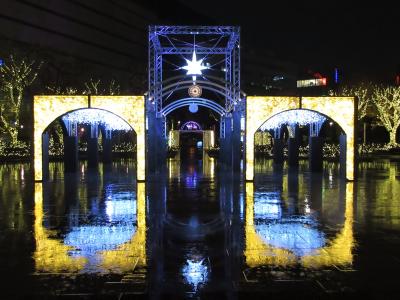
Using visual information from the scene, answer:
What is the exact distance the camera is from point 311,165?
104ft

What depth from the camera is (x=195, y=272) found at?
7.81 meters

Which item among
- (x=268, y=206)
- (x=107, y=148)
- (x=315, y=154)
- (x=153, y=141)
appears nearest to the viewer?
(x=268, y=206)

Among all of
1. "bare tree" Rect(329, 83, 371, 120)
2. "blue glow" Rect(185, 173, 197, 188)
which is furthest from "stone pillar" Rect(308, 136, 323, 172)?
"bare tree" Rect(329, 83, 371, 120)

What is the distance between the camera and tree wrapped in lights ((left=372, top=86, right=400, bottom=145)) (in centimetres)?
5309

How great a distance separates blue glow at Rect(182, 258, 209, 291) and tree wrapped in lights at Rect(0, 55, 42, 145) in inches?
1547

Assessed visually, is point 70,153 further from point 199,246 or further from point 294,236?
point 199,246

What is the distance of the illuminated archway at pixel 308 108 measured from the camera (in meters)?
23.8

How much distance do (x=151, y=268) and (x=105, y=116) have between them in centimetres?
2320

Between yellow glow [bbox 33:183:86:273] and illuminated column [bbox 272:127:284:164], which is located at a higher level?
illuminated column [bbox 272:127:284:164]

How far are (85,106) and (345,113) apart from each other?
11.7 meters

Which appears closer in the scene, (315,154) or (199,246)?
(199,246)

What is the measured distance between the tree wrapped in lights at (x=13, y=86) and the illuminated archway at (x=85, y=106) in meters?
21.7

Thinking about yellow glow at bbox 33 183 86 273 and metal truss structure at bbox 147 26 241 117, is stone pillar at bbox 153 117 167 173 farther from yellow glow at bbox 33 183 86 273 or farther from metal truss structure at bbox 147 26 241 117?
yellow glow at bbox 33 183 86 273

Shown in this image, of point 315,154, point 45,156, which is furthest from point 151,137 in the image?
point 315,154
